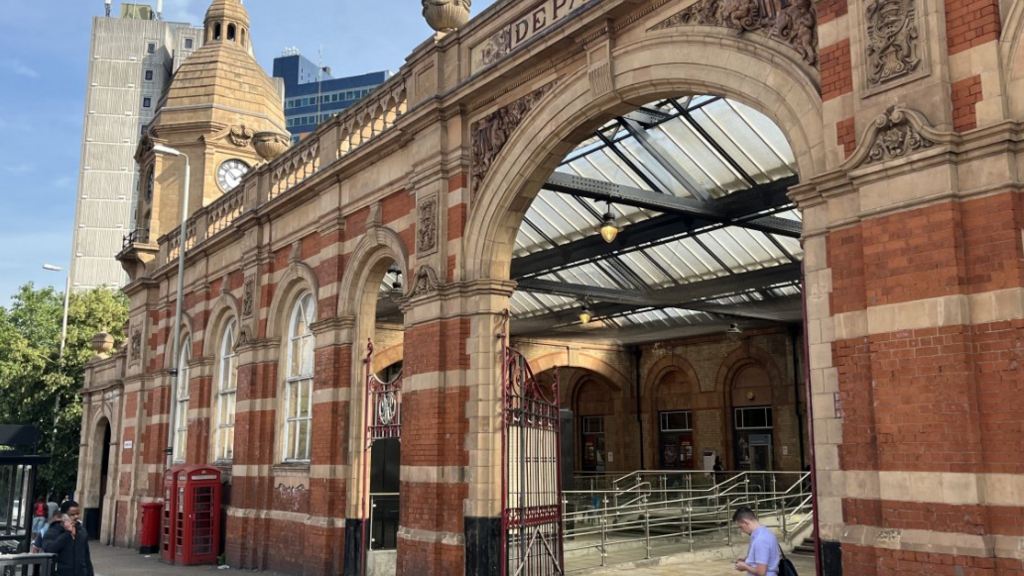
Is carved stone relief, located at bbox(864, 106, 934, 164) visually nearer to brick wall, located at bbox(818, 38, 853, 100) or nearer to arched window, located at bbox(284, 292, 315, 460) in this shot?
brick wall, located at bbox(818, 38, 853, 100)

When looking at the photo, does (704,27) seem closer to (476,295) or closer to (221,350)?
(476,295)

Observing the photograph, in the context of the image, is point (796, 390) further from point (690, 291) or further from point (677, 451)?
point (690, 291)

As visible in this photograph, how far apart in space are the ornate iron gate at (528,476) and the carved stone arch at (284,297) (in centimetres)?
676

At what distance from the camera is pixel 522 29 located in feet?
42.4

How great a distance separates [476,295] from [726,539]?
30.7ft

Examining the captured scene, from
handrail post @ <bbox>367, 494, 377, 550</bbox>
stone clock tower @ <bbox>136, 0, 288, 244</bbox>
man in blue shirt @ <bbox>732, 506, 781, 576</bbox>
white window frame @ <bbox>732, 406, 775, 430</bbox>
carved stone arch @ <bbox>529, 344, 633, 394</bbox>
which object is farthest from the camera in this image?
carved stone arch @ <bbox>529, 344, 633, 394</bbox>

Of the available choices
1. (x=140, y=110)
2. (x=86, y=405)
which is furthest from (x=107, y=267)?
(x=86, y=405)

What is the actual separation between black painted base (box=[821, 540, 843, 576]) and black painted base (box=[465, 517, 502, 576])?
16.5ft

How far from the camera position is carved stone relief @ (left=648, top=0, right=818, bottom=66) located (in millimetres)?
8859

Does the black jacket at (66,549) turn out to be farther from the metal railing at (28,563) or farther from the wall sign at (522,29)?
the wall sign at (522,29)

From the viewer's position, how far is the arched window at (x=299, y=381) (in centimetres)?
1800

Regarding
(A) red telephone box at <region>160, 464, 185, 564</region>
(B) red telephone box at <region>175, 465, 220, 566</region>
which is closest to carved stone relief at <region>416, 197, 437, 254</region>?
(B) red telephone box at <region>175, 465, 220, 566</region>

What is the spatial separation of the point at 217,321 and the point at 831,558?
17.5 meters

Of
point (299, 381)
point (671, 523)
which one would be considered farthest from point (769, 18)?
point (299, 381)
